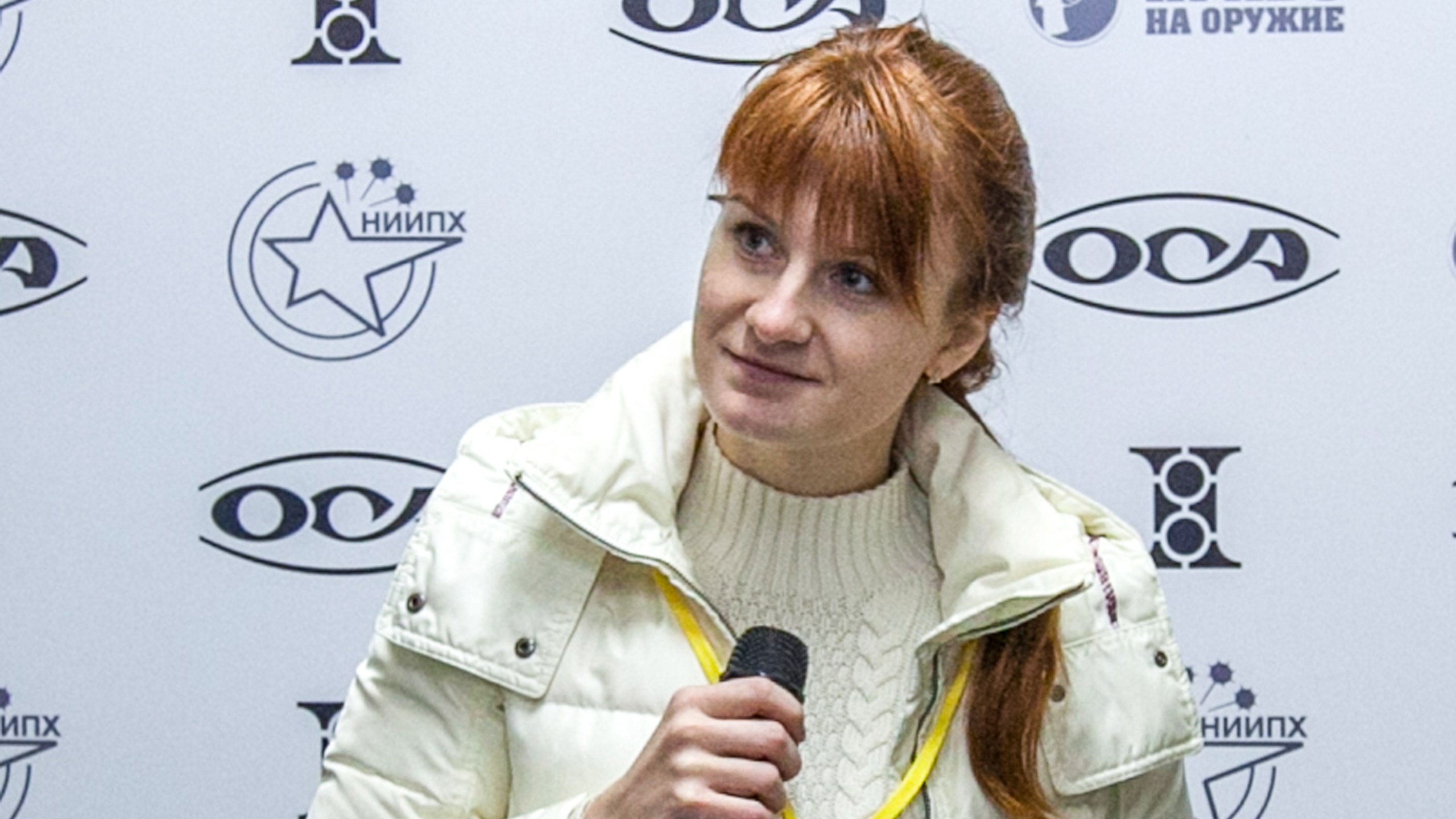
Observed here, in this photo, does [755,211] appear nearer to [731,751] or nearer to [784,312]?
[784,312]

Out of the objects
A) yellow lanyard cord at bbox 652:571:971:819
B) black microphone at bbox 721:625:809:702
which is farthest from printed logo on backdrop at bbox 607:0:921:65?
black microphone at bbox 721:625:809:702

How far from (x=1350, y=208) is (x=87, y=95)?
1.11m

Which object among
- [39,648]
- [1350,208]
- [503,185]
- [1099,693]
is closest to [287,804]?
[39,648]

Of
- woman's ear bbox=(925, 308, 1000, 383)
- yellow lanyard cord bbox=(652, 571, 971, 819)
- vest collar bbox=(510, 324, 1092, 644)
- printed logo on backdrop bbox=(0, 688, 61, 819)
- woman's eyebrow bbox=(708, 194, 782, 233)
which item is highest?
woman's eyebrow bbox=(708, 194, 782, 233)

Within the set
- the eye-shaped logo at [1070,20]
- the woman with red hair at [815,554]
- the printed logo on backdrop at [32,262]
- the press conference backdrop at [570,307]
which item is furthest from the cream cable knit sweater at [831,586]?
the printed logo on backdrop at [32,262]

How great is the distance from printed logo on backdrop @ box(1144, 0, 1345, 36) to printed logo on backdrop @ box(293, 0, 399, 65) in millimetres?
671

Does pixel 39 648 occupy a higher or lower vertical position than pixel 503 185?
lower

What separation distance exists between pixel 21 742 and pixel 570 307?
2.06 ft

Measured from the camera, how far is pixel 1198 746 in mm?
1178

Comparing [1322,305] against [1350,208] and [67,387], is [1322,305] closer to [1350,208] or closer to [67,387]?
[1350,208]

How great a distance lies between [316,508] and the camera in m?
1.62

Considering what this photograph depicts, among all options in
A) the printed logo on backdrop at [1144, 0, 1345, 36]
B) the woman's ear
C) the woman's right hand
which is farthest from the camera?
the printed logo on backdrop at [1144, 0, 1345, 36]

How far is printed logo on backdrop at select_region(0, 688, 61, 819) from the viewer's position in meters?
1.62

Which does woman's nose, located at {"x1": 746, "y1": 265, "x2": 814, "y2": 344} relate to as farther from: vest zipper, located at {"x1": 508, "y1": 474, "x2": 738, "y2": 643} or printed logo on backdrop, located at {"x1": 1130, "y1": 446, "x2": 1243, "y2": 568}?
printed logo on backdrop, located at {"x1": 1130, "y1": 446, "x2": 1243, "y2": 568}
